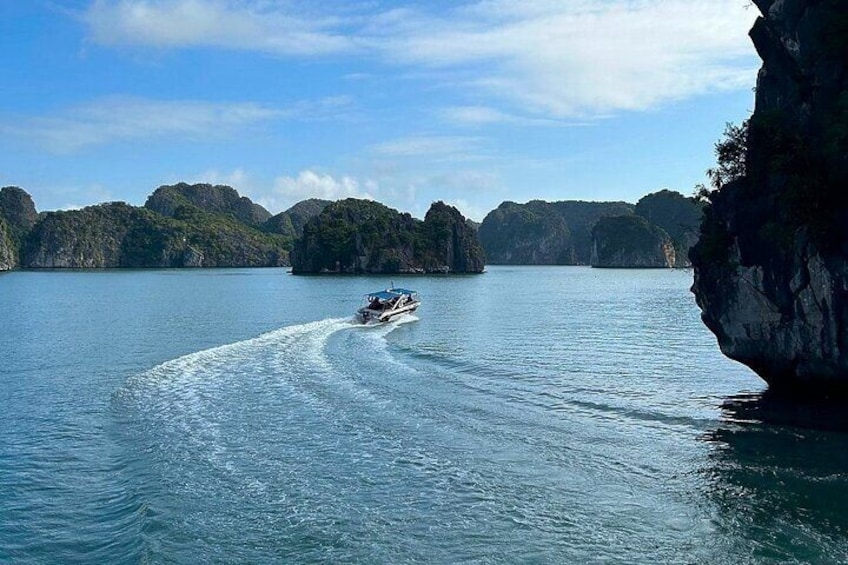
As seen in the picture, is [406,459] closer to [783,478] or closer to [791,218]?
[783,478]

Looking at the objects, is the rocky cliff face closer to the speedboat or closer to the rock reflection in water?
the rock reflection in water

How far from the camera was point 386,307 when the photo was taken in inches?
2489

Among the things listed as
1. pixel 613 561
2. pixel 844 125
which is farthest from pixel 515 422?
pixel 844 125

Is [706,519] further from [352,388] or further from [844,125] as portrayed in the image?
[352,388]

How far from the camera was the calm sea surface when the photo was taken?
14922mm

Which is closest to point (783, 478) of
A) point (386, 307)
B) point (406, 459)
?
point (406, 459)

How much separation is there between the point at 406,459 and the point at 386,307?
42.9m

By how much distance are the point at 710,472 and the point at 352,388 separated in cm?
1527

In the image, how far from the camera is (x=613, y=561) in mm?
13961

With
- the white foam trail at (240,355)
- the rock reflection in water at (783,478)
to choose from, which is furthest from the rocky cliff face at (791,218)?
the white foam trail at (240,355)

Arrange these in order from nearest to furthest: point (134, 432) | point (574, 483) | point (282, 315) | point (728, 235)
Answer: point (574, 483), point (134, 432), point (728, 235), point (282, 315)

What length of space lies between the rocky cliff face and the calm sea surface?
2530mm

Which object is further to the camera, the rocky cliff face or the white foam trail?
the white foam trail

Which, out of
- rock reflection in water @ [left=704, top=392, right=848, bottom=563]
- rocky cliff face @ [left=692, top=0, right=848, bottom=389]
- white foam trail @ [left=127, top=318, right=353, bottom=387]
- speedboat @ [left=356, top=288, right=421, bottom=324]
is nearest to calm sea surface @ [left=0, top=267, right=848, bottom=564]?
rock reflection in water @ [left=704, top=392, right=848, bottom=563]
